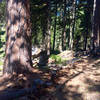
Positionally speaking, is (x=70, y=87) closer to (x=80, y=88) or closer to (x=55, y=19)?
(x=80, y=88)

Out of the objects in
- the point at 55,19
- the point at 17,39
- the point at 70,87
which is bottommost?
the point at 70,87

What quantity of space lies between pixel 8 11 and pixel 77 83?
3.17 meters

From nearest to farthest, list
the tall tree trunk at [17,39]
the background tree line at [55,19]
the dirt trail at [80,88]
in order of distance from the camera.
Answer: the dirt trail at [80,88] < the tall tree trunk at [17,39] < the background tree line at [55,19]

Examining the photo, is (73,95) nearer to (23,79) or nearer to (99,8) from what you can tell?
(23,79)

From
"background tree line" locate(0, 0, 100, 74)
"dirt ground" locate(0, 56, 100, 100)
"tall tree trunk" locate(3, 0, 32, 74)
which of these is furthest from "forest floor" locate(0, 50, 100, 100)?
"background tree line" locate(0, 0, 100, 74)

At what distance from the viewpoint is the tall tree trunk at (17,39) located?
377cm

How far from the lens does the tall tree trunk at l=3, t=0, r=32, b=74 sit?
3.77 m

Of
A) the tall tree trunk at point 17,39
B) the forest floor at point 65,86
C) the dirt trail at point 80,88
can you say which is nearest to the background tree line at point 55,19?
the tall tree trunk at point 17,39

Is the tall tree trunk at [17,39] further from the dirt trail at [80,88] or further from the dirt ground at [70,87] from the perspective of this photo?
the dirt trail at [80,88]

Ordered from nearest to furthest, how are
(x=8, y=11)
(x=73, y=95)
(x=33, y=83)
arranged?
(x=73, y=95) < (x=33, y=83) < (x=8, y=11)

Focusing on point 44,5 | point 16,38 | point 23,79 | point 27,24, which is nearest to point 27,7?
point 27,24

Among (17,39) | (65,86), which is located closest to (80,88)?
(65,86)

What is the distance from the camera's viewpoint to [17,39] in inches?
151

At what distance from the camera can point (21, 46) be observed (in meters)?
3.86
